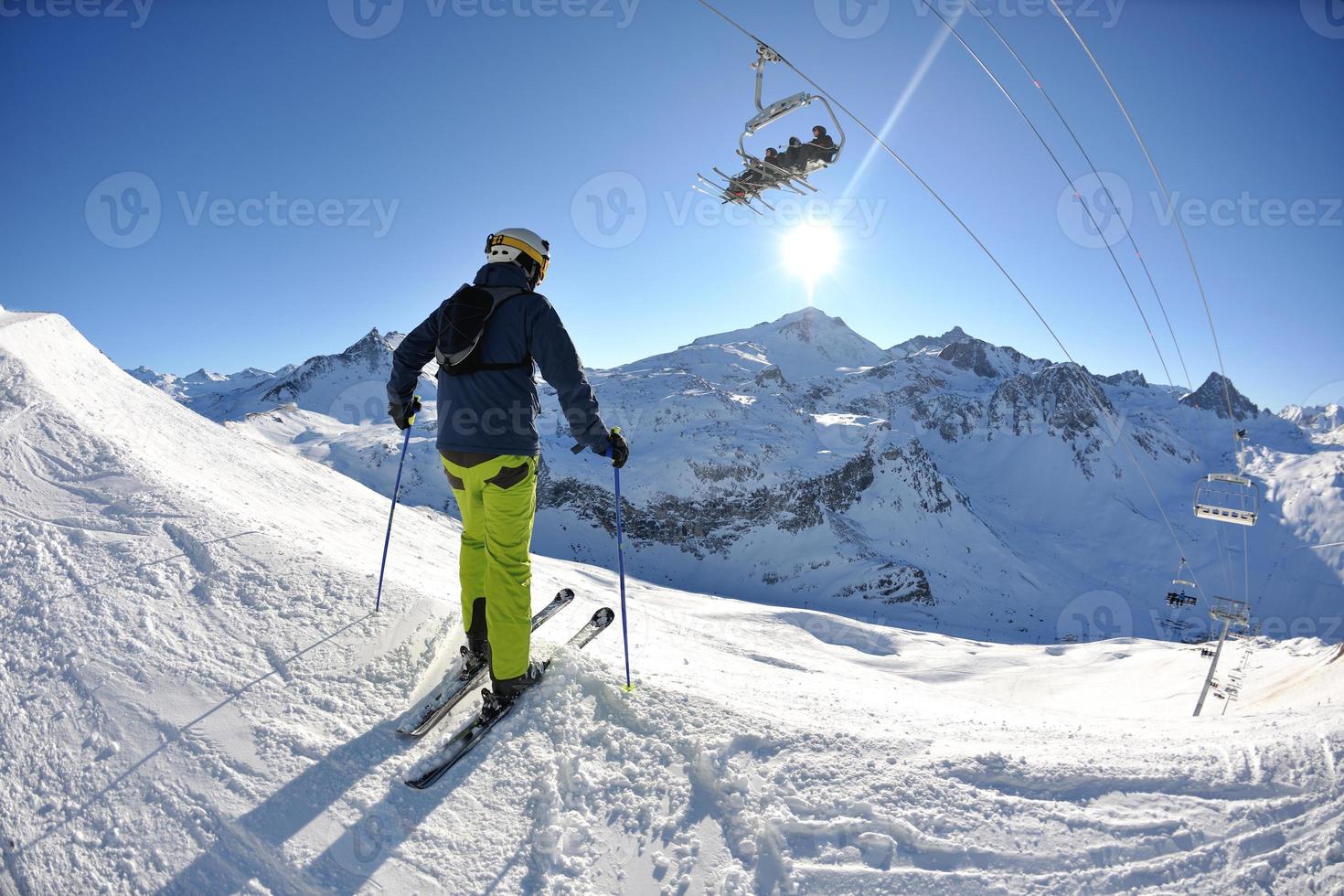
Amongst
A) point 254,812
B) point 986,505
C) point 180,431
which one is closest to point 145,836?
point 254,812

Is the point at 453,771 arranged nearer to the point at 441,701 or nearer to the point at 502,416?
the point at 441,701

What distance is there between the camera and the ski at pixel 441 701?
329 centimetres

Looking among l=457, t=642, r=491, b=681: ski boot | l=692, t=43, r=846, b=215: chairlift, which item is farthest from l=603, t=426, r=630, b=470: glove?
l=692, t=43, r=846, b=215: chairlift

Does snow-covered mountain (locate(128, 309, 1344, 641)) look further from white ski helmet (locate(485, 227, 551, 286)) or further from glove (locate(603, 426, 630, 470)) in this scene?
white ski helmet (locate(485, 227, 551, 286))

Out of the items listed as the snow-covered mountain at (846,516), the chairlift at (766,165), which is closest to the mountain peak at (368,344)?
the snow-covered mountain at (846,516)

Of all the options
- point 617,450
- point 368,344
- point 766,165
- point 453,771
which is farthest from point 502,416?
point 368,344

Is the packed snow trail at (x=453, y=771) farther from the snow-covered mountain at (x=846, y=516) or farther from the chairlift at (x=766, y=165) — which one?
the snow-covered mountain at (x=846, y=516)

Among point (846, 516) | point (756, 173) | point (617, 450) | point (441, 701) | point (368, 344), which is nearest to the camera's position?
point (441, 701)

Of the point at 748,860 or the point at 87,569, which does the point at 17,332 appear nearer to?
the point at 87,569

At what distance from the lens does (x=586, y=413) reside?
3.79 metres

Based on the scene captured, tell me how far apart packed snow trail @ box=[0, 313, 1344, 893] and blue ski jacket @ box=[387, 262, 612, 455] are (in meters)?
1.68

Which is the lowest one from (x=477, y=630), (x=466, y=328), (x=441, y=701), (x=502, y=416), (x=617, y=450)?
(x=441, y=701)

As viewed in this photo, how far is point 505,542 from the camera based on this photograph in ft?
11.8

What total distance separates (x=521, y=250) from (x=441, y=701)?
3158mm
